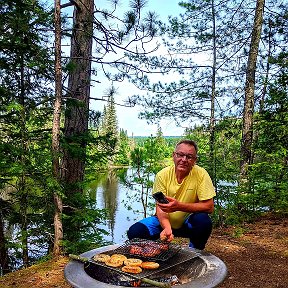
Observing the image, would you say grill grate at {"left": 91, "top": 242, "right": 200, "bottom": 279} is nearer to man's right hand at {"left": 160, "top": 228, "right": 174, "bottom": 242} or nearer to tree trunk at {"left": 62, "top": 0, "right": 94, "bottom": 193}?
man's right hand at {"left": 160, "top": 228, "right": 174, "bottom": 242}

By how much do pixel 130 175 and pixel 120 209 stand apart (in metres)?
15.1

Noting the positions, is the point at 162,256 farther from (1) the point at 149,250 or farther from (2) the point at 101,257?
(2) the point at 101,257

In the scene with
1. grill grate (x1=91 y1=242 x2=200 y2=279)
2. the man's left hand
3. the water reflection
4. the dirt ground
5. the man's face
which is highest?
the man's face

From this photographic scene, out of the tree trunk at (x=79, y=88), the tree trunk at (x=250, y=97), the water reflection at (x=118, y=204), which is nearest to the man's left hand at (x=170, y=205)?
the tree trunk at (x=79, y=88)

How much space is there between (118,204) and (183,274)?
23650 millimetres

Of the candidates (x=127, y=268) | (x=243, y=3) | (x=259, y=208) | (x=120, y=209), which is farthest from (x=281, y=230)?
(x=120, y=209)

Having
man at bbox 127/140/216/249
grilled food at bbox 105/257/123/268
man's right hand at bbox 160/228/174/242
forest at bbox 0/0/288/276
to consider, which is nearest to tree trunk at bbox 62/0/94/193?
forest at bbox 0/0/288/276

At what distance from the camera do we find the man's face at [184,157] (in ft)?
10.2

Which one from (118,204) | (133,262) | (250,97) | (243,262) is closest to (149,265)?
(133,262)

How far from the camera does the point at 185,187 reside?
10.6 ft

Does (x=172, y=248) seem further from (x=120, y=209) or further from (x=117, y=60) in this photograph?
(x=120, y=209)

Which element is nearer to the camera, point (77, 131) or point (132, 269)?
point (132, 269)

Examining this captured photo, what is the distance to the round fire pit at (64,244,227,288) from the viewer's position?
1.96 meters

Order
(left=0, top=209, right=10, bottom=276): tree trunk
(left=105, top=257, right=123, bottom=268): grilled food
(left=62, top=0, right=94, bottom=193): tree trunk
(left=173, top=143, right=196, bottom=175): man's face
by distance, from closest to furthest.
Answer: (left=105, top=257, right=123, bottom=268): grilled food, (left=173, top=143, right=196, bottom=175): man's face, (left=62, top=0, right=94, bottom=193): tree trunk, (left=0, top=209, right=10, bottom=276): tree trunk
